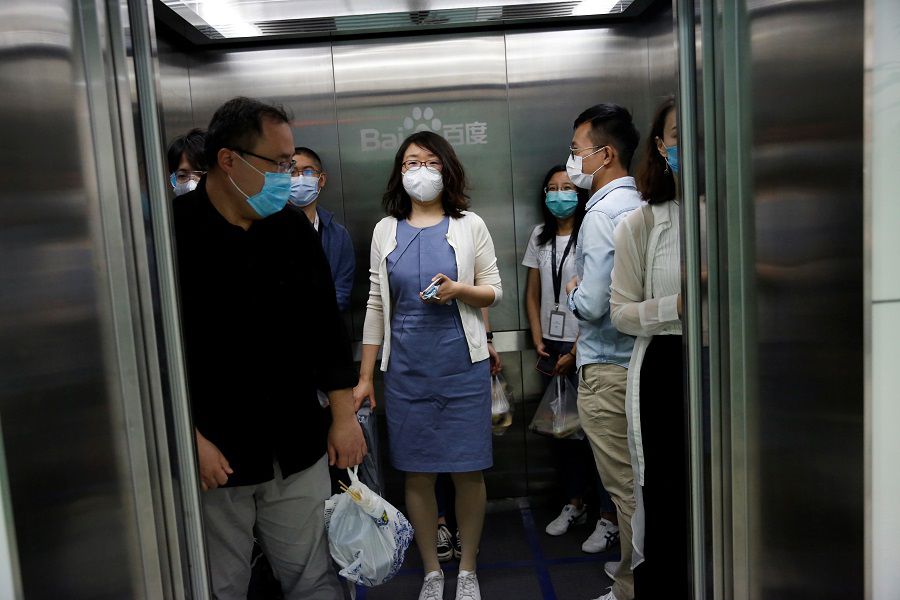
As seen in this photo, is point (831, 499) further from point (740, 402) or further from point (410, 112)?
point (410, 112)

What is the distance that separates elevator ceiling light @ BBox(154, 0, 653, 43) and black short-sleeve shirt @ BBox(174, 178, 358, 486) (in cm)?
184

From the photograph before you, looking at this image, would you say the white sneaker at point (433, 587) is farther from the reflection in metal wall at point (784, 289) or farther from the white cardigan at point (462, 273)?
the reflection in metal wall at point (784, 289)

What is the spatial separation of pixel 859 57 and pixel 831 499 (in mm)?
715

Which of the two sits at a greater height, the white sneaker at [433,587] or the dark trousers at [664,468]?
the dark trousers at [664,468]

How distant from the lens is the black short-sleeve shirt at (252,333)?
6.56 feet

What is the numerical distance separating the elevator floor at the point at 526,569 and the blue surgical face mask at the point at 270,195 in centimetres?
184

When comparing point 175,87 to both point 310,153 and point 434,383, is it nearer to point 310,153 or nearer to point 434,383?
point 310,153

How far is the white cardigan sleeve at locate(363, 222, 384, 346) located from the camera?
124 inches

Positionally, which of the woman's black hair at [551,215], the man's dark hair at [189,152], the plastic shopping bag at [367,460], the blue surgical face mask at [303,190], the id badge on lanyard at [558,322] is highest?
the man's dark hair at [189,152]

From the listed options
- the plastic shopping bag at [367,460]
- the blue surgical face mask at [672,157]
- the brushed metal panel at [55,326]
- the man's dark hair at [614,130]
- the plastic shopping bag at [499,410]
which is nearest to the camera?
the brushed metal panel at [55,326]

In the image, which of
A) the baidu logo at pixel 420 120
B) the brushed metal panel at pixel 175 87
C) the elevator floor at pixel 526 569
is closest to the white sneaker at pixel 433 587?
the elevator floor at pixel 526 569

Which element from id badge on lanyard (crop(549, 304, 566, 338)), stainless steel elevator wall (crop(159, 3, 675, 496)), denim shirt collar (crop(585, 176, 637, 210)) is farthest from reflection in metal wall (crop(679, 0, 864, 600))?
stainless steel elevator wall (crop(159, 3, 675, 496))

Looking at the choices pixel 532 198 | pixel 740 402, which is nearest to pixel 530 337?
pixel 532 198

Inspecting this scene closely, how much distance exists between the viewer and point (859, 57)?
1.16 metres
